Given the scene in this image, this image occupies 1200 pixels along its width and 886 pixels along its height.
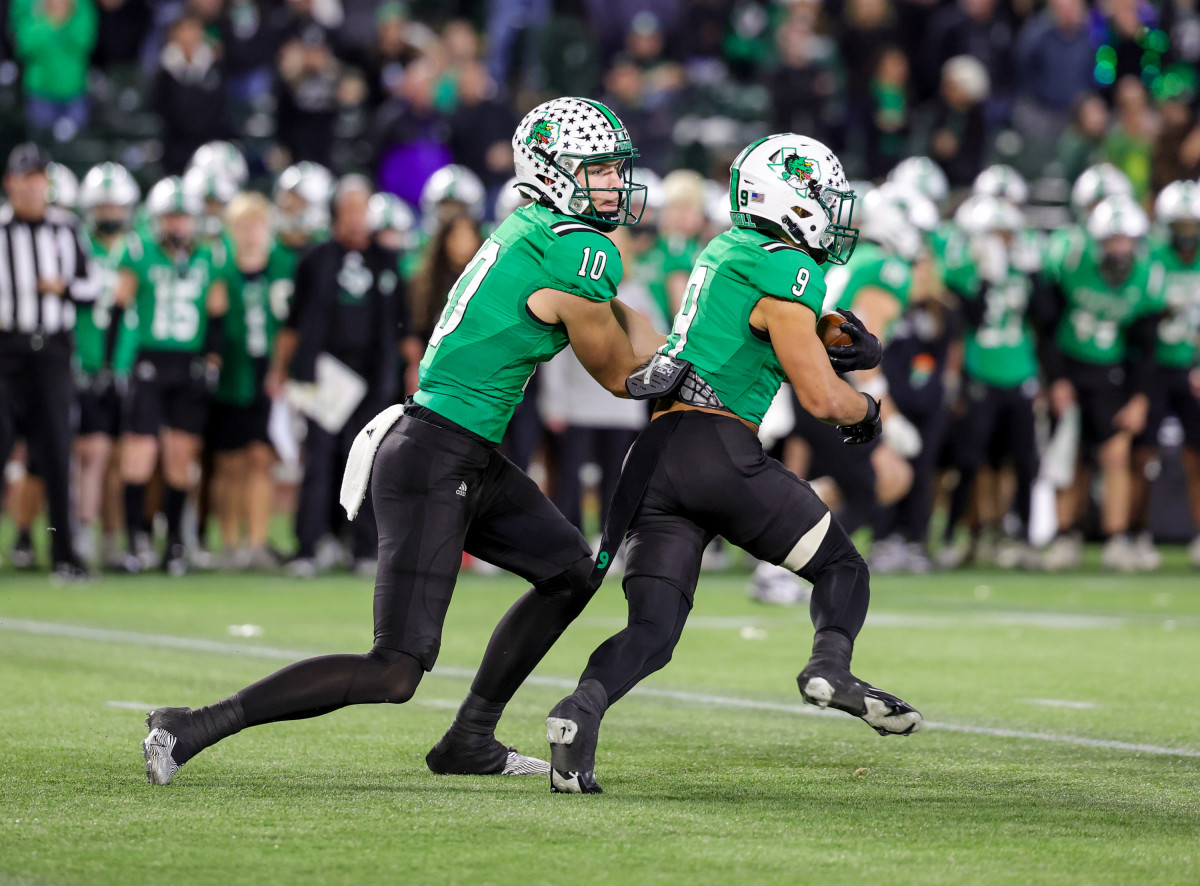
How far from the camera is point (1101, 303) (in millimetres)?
13289

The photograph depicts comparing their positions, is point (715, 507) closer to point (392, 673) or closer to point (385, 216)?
point (392, 673)

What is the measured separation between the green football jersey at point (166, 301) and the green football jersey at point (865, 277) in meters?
3.95

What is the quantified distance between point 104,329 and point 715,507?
7964 millimetres

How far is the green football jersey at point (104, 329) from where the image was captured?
12227 millimetres

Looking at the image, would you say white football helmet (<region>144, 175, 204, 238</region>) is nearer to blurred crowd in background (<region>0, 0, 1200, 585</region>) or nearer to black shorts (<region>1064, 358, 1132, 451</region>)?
blurred crowd in background (<region>0, 0, 1200, 585</region>)

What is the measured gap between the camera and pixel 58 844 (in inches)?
175

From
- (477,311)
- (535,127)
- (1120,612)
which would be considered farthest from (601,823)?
(1120,612)

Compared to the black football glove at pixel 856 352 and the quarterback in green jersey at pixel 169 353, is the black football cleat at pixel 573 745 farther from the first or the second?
the quarterback in green jersey at pixel 169 353

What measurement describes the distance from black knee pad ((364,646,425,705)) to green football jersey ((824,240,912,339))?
5.52 meters

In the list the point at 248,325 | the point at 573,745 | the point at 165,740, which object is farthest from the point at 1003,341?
the point at 165,740

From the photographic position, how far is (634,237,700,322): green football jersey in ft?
42.6

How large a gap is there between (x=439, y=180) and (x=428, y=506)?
7663 mm

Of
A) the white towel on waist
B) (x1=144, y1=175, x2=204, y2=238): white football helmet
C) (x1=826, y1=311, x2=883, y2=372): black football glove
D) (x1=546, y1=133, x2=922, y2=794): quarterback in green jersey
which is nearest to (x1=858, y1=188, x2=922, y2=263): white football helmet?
(x1=144, y1=175, x2=204, y2=238): white football helmet

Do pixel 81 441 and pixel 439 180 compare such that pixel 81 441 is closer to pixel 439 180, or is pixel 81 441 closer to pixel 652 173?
pixel 439 180
